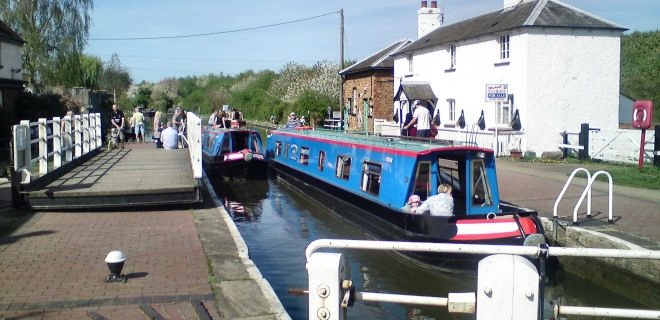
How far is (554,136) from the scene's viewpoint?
21750 millimetres

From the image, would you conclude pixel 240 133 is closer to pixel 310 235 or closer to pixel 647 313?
pixel 310 235

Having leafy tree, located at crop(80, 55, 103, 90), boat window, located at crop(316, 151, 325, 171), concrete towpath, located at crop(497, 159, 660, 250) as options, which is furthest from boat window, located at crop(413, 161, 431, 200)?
leafy tree, located at crop(80, 55, 103, 90)

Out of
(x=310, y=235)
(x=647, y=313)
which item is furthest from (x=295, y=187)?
(x=647, y=313)

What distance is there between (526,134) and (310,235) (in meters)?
11.8

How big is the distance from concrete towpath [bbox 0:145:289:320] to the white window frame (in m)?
16.0

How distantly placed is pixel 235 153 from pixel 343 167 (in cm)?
647

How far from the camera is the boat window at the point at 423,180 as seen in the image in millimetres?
10188

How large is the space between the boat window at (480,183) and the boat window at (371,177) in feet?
6.63

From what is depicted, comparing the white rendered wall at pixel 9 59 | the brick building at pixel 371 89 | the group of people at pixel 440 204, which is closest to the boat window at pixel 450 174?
the group of people at pixel 440 204

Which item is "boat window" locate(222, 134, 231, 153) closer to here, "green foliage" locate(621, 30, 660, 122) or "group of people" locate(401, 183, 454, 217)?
"group of people" locate(401, 183, 454, 217)

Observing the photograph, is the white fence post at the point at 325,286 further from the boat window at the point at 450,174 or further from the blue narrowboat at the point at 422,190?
the boat window at the point at 450,174

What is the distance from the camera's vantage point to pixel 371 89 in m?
35.8

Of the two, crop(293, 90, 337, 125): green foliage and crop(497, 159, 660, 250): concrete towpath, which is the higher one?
crop(293, 90, 337, 125): green foliage

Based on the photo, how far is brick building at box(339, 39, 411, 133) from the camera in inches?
1384
